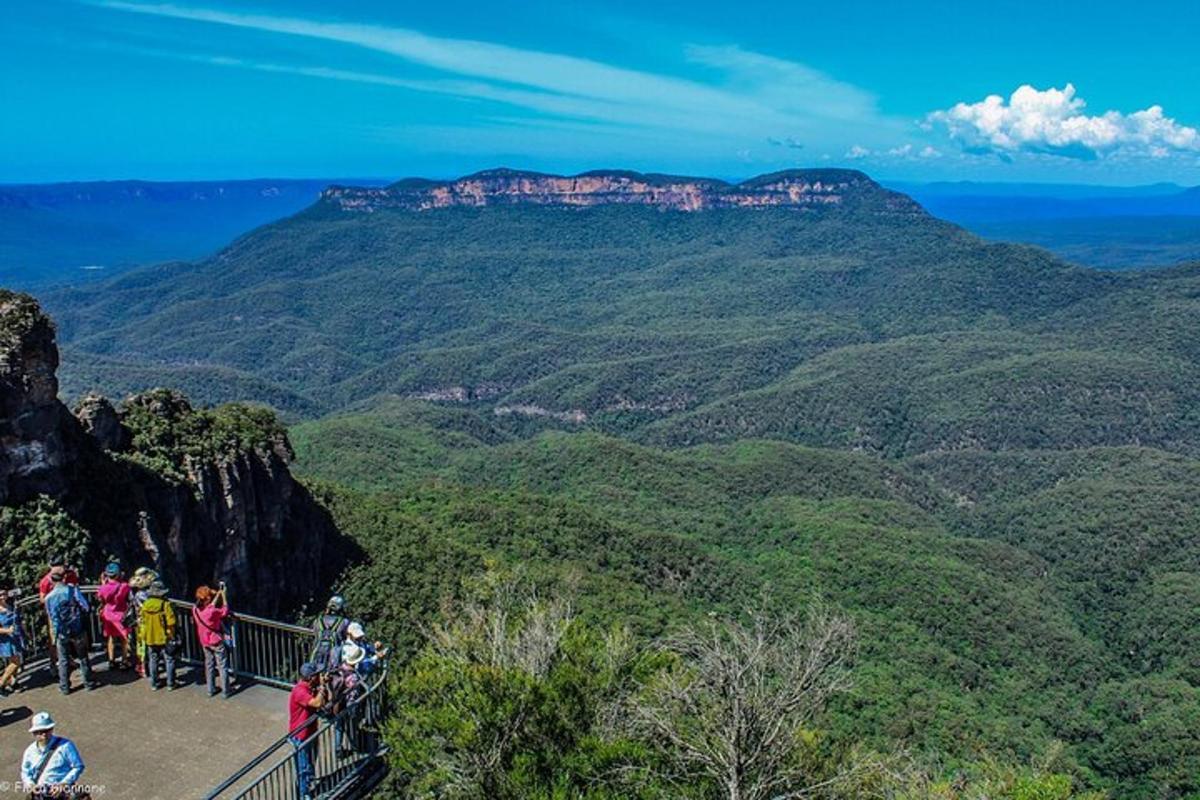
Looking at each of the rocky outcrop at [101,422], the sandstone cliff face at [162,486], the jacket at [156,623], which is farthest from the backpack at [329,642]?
the rocky outcrop at [101,422]

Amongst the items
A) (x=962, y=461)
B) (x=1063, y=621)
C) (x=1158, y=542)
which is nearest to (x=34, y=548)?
(x=1063, y=621)

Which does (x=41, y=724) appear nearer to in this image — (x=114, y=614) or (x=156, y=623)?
(x=156, y=623)

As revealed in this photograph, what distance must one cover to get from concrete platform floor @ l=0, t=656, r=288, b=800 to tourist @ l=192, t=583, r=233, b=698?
443 mm

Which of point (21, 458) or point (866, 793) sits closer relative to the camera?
point (866, 793)

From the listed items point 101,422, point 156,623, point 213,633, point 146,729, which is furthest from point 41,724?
point 101,422

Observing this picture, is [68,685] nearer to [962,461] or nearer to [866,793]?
[866,793]

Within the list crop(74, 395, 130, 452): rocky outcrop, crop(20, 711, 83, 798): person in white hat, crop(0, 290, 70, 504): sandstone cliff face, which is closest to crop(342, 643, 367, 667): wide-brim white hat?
crop(20, 711, 83, 798): person in white hat

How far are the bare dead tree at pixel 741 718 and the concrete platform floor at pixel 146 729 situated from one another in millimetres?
7092

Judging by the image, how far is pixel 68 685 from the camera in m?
16.5

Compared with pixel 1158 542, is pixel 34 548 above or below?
above

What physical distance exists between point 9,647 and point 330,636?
613 cm

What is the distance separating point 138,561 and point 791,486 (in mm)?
74773

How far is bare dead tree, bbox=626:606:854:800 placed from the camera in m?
17.1

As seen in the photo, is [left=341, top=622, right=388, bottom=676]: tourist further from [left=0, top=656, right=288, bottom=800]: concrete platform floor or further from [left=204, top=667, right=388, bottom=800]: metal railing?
[left=0, top=656, right=288, bottom=800]: concrete platform floor
